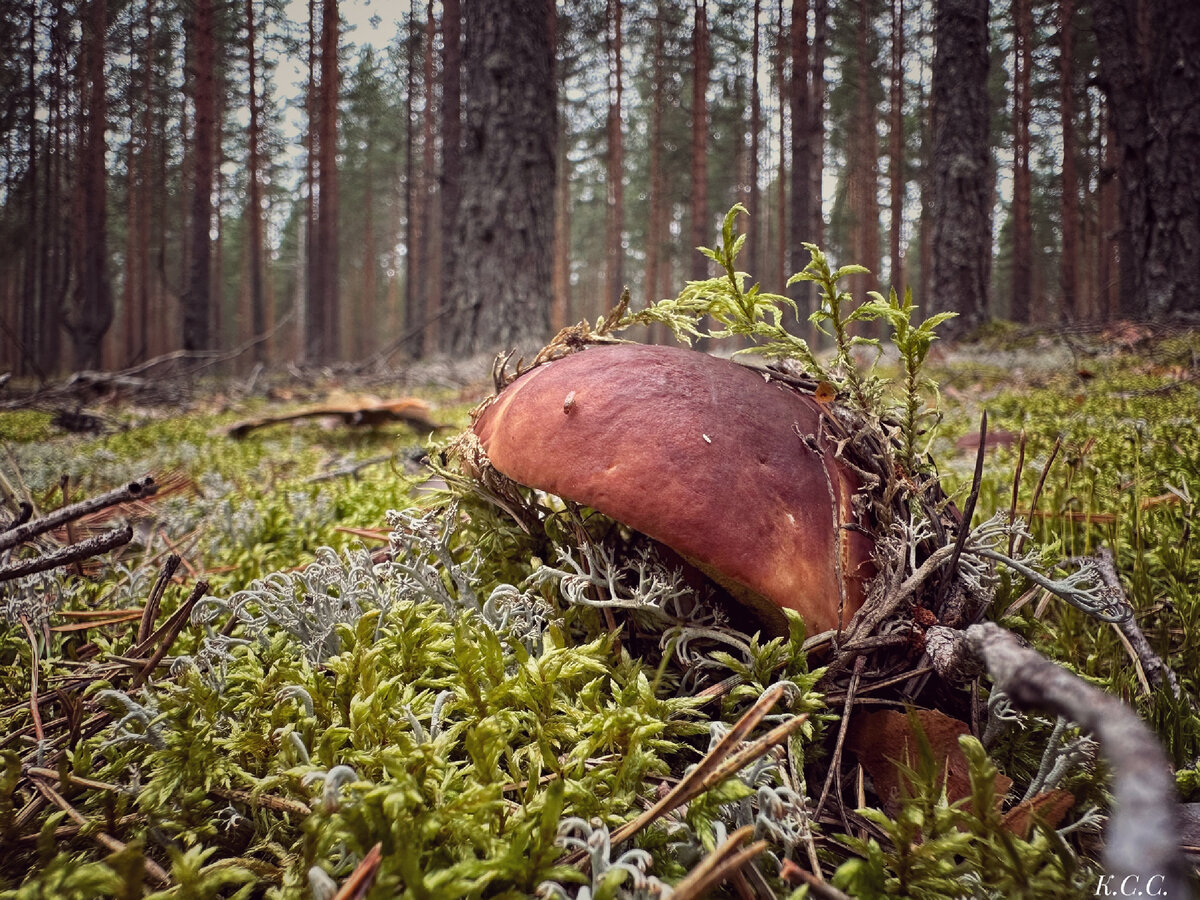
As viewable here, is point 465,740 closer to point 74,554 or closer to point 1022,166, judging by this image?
point 74,554

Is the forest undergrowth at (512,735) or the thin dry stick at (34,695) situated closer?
the forest undergrowth at (512,735)

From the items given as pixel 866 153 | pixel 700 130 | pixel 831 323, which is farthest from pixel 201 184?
pixel 866 153

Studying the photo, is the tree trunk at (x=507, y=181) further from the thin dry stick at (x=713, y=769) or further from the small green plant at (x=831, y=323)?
the thin dry stick at (x=713, y=769)

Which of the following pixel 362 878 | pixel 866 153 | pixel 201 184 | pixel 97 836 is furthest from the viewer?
pixel 866 153

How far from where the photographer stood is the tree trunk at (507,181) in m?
7.51

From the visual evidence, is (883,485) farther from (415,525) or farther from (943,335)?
(943,335)

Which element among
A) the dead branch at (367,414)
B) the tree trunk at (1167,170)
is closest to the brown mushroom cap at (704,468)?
the dead branch at (367,414)

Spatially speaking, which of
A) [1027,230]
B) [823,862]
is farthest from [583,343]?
[1027,230]

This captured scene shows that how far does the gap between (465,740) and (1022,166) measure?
22157 mm

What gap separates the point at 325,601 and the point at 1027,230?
68.1ft

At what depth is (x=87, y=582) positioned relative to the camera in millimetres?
1764

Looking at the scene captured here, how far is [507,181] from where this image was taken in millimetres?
7684

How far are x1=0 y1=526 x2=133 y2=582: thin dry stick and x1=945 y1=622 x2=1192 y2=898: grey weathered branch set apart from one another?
1263 millimetres

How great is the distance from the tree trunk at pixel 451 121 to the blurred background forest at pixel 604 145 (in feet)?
0.24
